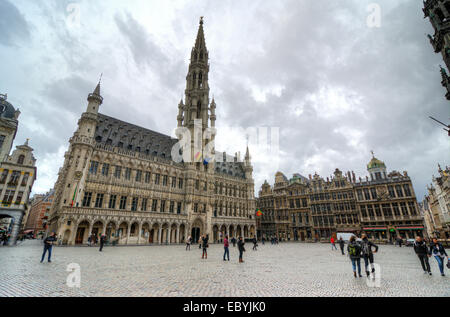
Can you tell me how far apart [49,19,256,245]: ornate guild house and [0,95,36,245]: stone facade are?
426 cm

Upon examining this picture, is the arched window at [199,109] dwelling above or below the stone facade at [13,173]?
above

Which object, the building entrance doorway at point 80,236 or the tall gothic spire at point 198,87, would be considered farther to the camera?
the tall gothic spire at point 198,87

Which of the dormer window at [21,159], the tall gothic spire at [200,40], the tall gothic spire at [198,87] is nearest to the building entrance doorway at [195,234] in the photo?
the tall gothic spire at [198,87]

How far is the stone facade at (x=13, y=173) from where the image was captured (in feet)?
86.0

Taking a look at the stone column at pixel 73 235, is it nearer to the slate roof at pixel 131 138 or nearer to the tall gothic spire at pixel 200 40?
the slate roof at pixel 131 138

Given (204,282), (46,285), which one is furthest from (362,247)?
(46,285)

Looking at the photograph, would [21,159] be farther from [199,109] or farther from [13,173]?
[199,109]

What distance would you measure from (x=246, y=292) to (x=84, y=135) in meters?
36.1

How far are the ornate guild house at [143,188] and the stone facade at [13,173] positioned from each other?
4259mm
